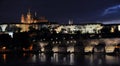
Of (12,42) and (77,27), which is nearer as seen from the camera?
(12,42)

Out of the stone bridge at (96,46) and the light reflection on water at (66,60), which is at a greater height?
the stone bridge at (96,46)

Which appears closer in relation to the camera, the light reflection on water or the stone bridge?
the light reflection on water

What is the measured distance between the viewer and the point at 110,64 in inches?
2008

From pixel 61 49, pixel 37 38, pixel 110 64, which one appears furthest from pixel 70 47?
pixel 110 64

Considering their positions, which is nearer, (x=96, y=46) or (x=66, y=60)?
(x=66, y=60)

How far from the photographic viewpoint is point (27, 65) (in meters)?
49.1

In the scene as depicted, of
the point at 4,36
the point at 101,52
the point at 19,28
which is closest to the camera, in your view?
the point at 101,52

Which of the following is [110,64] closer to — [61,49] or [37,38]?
[61,49]

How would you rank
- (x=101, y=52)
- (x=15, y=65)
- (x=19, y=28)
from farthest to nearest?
1. (x=19, y=28)
2. (x=101, y=52)
3. (x=15, y=65)

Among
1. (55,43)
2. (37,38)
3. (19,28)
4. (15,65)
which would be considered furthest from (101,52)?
(19,28)

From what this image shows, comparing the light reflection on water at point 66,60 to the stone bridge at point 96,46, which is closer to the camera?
the light reflection on water at point 66,60

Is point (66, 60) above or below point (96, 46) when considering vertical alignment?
below

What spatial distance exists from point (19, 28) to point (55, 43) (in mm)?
38647

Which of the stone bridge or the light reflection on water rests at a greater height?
the stone bridge
